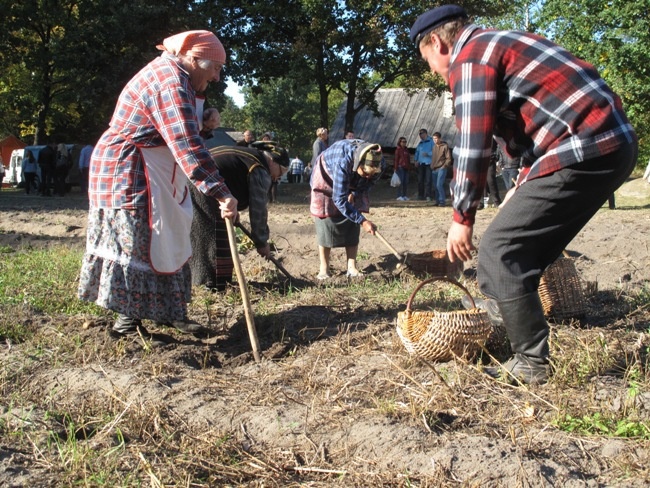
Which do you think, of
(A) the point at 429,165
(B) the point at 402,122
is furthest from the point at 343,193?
(B) the point at 402,122

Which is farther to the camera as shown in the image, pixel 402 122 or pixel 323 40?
pixel 402 122

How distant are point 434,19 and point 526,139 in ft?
2.24

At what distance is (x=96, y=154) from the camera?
4059 millimetres

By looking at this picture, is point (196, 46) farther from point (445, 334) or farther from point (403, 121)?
point (403, 121)

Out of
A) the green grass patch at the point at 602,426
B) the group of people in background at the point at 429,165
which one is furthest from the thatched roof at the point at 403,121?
the green grass patch at the point at 602,426

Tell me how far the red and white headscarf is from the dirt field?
1726mm

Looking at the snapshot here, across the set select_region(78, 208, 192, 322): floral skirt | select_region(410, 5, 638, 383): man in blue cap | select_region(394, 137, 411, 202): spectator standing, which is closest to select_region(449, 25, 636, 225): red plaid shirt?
select_region(410, 5, 638, 383): man in blue cap

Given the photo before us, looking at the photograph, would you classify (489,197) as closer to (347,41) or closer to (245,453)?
(347,41)

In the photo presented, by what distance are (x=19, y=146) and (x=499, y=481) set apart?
A: 38516 millimetres

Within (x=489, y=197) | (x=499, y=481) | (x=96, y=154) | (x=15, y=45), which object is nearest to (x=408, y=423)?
(x=499, y=481)

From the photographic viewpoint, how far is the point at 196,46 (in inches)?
154

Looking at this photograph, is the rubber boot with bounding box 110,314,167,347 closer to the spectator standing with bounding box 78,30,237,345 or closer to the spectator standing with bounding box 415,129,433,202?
the spectator standing with bounding box 78,30,237,345

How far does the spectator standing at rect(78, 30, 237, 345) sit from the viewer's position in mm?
3828

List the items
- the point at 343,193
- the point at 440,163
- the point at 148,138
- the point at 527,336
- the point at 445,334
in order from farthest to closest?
the point at 440,163 < the point at 343,193 < the point at 148,138 < the point at 445,334 < the point at 527,336
